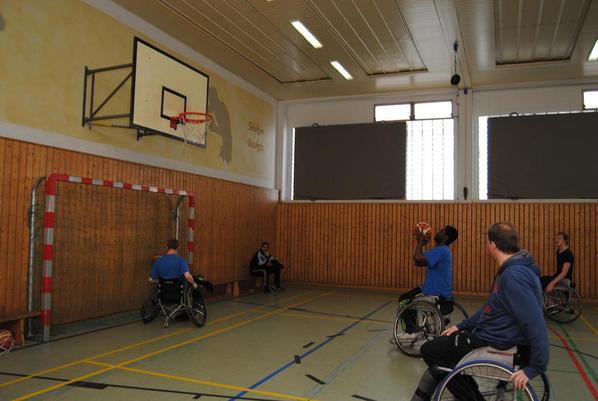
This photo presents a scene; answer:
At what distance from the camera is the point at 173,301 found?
710 cm

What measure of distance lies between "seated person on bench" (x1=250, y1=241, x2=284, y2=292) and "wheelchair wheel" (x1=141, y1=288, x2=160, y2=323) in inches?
155

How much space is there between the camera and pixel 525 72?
10555 millimetres

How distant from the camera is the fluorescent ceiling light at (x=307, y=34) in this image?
8.52m

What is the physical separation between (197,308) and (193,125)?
133 inches

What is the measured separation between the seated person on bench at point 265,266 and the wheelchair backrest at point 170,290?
4.30m

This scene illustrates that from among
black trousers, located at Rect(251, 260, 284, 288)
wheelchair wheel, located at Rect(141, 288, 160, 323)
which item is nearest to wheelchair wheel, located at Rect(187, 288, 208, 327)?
wheelchair wheel, located at Rect(141, 288, 160, 323)

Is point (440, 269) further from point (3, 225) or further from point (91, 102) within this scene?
point (91, 102)

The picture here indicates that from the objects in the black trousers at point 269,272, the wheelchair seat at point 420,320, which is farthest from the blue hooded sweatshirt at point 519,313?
the black trousers at point 269,272

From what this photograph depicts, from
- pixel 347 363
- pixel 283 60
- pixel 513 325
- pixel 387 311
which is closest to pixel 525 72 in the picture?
pixel 283 60

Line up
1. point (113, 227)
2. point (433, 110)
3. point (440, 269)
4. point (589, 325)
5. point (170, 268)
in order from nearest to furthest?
1. point (440, 269)
2. point (170, 268)
3. point (113, 227)
4. point (589, 325)
5. point (433, 110)

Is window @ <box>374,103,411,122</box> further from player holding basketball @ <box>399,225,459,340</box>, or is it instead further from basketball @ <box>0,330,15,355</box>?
basketball @ <box>0,330,15,355</box>

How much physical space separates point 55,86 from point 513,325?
655cm

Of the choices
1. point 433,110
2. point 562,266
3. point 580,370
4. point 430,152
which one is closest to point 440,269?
point 580,370

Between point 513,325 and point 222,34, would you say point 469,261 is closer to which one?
point 222,34
